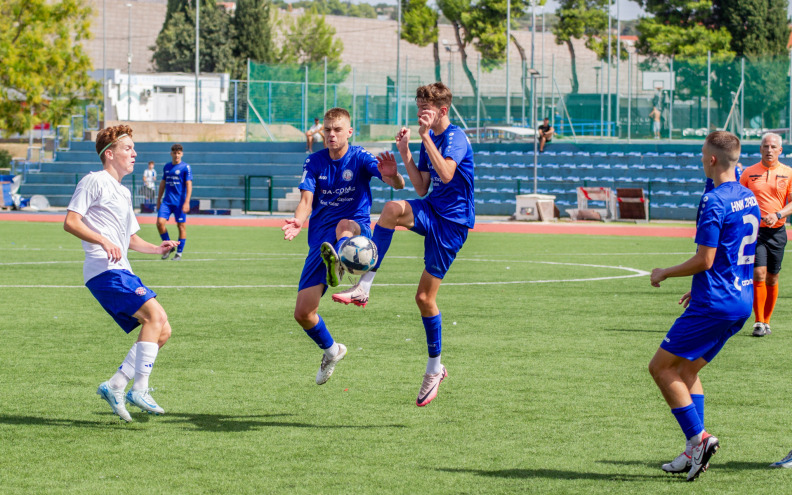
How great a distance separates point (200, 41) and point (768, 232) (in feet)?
253

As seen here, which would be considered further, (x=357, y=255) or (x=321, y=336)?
(x=321, y=336)

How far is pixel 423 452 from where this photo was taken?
604 cm

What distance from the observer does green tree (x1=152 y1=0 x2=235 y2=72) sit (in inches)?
3305

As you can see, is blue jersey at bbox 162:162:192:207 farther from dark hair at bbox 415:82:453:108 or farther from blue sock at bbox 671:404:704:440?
blue sock at bbox 671:404:704:440

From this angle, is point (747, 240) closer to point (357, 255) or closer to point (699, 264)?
point (699, 264)

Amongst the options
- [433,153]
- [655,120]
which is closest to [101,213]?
[433,153]

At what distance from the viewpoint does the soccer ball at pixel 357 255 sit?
742 centimetres

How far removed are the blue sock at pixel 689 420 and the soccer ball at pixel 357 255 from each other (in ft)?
8.87

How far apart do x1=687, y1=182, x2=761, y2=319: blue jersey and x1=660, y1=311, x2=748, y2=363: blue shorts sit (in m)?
0.04

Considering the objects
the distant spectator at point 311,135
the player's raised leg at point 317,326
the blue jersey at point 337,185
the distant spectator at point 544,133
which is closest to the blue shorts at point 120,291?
the player's raised leg at point 317,326

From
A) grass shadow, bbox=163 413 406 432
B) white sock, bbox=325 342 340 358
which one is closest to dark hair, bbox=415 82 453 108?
white sock, bbox=325 342 340 358

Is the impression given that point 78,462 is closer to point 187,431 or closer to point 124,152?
point 187,431

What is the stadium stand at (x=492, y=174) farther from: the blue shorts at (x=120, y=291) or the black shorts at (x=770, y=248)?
the blue shorts at (x=120, y=291)

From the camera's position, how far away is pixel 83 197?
6660mm
